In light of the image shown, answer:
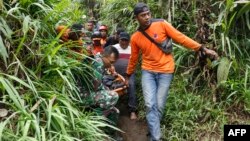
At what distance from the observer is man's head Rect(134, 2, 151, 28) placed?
15.6 feet

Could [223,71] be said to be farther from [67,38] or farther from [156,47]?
[67,38]

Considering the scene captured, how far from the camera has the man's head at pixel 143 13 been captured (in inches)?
187

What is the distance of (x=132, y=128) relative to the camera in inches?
223

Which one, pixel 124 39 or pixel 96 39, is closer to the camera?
pixel 124 39

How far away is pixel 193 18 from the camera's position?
6.40 m

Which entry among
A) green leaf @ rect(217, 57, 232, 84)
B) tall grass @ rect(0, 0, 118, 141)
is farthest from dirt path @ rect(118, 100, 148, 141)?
green leaf @ rect(217, 57, 232, 84)

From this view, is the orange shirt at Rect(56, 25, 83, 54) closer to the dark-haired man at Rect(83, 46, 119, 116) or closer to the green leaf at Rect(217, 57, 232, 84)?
the dark-haired man at Rect(83, 46, 119, 116)

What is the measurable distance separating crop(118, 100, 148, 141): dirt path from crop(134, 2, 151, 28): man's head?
5.31 feet

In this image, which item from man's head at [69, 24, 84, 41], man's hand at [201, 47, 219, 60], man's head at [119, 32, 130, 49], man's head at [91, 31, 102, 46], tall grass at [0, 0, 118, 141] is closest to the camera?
tall grass at [0, 0, 118, 141]

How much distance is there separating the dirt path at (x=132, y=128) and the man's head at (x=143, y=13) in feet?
5.31

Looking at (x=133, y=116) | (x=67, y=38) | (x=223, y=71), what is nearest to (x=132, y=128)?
(x=133, y=116)

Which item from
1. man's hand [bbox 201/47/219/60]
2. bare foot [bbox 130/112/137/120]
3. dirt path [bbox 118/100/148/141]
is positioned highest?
man's hand [bbox 201/47/219/60]

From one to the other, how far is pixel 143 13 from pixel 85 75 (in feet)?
3.59

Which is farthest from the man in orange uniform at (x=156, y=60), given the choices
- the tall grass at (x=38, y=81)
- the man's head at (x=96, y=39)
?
the man's head at (x=96, y=39)
